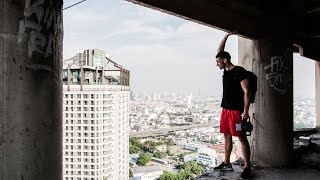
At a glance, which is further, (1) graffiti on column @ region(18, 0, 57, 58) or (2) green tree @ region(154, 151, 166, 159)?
(2) green tree @ region(154, 151, 166, 159)

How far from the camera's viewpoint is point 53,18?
113 inches

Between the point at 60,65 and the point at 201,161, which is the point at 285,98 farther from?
the point at 201,161

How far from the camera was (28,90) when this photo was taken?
267cm

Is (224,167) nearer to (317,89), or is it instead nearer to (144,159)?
(317,89)

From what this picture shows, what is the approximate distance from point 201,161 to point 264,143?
1355 inches

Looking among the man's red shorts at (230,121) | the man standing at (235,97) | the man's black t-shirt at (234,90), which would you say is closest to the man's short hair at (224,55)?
the man standing at (235,97)

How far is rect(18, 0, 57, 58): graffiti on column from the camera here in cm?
266

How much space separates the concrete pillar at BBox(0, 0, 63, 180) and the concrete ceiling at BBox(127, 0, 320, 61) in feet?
6.38

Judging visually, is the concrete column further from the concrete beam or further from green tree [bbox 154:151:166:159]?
green tree [bbox 154:151:166:159]

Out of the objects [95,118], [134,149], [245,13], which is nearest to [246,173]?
[245,13]

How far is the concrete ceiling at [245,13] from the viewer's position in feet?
16.1

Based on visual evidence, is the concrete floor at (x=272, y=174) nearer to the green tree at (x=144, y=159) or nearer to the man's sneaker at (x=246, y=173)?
the man's sneaker at (x=246, y=173)

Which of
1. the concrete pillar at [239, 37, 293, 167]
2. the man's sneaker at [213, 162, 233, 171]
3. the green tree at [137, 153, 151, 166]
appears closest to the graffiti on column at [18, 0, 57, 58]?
the man's sneaker at [213, 162, 233, 171]

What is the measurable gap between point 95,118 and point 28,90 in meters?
57.9
